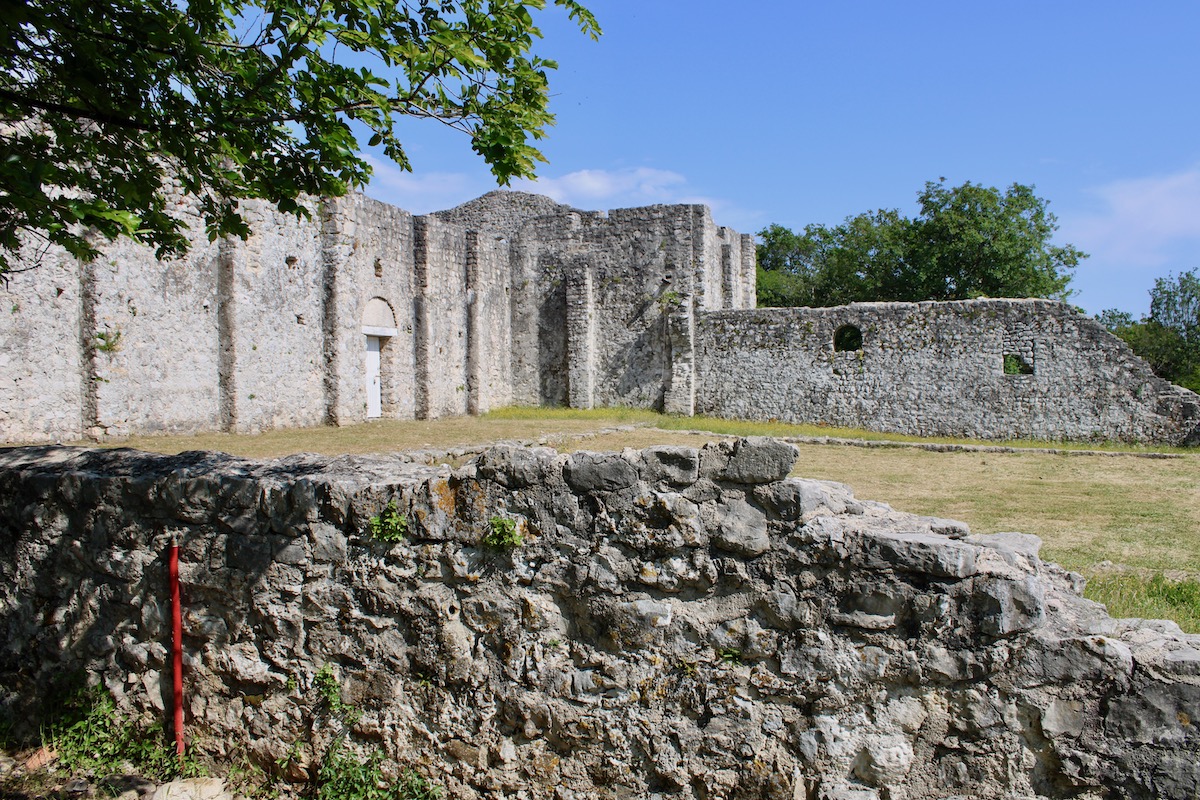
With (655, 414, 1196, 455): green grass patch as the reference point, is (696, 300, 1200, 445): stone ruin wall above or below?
above

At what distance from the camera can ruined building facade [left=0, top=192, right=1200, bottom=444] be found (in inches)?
461

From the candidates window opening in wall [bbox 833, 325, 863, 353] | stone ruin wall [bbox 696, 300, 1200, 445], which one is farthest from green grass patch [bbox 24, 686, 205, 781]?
window opening in wall [bbox 833, 325, 863, 353]

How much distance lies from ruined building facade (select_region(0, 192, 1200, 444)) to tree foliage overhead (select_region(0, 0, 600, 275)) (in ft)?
Answer: 22.5

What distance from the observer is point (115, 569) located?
404cm

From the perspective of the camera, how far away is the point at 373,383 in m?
18.0

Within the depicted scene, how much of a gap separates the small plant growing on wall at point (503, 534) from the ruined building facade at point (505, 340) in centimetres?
946

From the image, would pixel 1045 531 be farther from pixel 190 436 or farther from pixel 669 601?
pixel 190 436

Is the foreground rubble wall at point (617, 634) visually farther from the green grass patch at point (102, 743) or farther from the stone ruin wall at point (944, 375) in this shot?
the stone ruin wall at point (944, 375)

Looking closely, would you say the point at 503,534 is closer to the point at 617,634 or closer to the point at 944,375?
the point at 617,634

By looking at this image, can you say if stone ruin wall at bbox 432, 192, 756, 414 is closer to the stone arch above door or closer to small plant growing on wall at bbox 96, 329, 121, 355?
the stone arch above door

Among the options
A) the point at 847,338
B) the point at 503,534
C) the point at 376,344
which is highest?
Result: the point at 847,338

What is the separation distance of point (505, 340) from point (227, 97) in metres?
18.6

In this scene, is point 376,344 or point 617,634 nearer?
point 617,634

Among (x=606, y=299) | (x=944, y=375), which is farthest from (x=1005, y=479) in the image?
(x=606, y=299)
